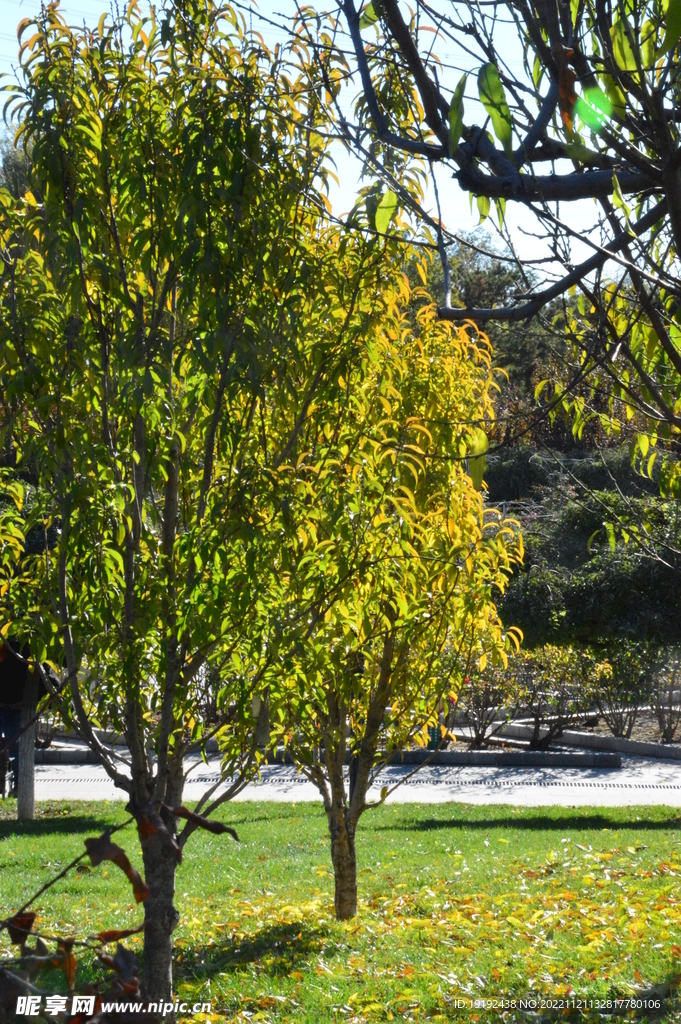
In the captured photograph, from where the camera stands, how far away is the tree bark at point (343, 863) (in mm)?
6051

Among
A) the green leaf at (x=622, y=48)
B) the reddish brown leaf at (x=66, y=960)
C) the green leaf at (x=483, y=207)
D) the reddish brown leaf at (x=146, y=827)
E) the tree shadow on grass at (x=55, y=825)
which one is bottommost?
the tree shadow on grass at (x=55, y=825)

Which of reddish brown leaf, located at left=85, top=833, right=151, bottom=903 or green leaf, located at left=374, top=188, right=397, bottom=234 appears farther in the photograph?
green leaf, located at left=374, top=188, right=397, bottom=234

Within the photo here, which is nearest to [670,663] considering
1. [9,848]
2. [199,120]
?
[9,848]

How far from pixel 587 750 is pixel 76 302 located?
17.6m

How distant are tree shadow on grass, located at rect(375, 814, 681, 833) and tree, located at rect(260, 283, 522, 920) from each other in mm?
5362

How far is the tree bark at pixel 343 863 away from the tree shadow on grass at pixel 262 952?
0.29 metres

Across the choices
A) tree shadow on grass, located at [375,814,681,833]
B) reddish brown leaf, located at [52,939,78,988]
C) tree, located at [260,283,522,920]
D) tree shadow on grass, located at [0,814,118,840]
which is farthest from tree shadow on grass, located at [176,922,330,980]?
tree shadow on grass, located at [375,814,681,833]

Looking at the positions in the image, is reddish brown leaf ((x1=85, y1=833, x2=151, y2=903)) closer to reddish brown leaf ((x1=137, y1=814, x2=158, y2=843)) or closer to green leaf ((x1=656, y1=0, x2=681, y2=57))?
reddish brown leaf ((x1=137, y1=814, x2=158, y2=843))

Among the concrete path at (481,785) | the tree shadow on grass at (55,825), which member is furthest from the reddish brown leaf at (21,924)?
the concrete path at (481,785)

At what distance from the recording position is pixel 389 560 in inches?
142

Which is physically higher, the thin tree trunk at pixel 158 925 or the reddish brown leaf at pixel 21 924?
the reddish brown leaf at pixel 21 924

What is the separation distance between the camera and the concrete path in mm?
13609

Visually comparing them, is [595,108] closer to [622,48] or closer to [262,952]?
[622,48]

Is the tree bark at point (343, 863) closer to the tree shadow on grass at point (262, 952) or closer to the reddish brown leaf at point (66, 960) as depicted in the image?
the tree shadow on grass at point (262, 952)
